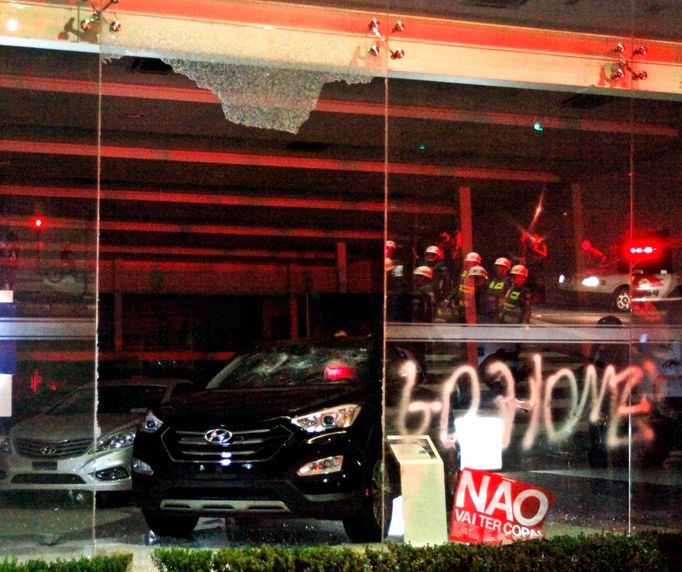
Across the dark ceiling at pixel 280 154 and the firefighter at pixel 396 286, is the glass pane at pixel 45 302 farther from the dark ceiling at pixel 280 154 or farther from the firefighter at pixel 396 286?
the firefighter at pixel 396 286

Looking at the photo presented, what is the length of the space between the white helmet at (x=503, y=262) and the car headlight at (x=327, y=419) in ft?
5.07

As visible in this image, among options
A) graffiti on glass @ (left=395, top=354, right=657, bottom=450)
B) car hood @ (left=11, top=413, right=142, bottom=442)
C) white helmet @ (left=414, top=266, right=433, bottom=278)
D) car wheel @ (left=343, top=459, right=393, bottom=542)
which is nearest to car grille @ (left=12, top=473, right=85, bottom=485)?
car hood @ (left=11, top=413, right=142, bottom=442)

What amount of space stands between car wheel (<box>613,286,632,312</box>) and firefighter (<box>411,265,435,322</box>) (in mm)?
1536

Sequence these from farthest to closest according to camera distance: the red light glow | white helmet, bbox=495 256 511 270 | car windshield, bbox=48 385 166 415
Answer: car windshield, bbox=48 385 166 415 < the red light glow < white helmet, bbox=495 256 511 270

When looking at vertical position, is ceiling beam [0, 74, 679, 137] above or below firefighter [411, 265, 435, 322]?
above

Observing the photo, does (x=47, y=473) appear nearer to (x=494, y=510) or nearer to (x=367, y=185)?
(x=494, y=510)

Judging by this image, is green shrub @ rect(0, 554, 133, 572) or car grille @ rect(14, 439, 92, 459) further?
car grille @ rect(14, 439, 92, 459)

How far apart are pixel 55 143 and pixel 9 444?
211cm

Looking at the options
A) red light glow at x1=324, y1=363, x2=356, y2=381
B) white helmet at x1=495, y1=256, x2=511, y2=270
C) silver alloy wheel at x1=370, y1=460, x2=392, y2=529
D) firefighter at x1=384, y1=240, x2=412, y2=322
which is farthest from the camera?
red light glow at x1=324, y1=363, x2=356, y2=381

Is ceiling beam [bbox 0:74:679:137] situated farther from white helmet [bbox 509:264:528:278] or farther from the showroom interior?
white helmet [bbox 509:264:528:278]

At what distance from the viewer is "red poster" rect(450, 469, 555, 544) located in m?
7.14

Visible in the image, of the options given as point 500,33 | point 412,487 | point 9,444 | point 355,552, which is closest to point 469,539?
point 412,487

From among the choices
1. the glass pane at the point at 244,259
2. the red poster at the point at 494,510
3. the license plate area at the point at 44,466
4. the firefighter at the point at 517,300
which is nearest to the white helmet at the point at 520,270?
the firefighter at the point at 517,300

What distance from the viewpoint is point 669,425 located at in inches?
331
